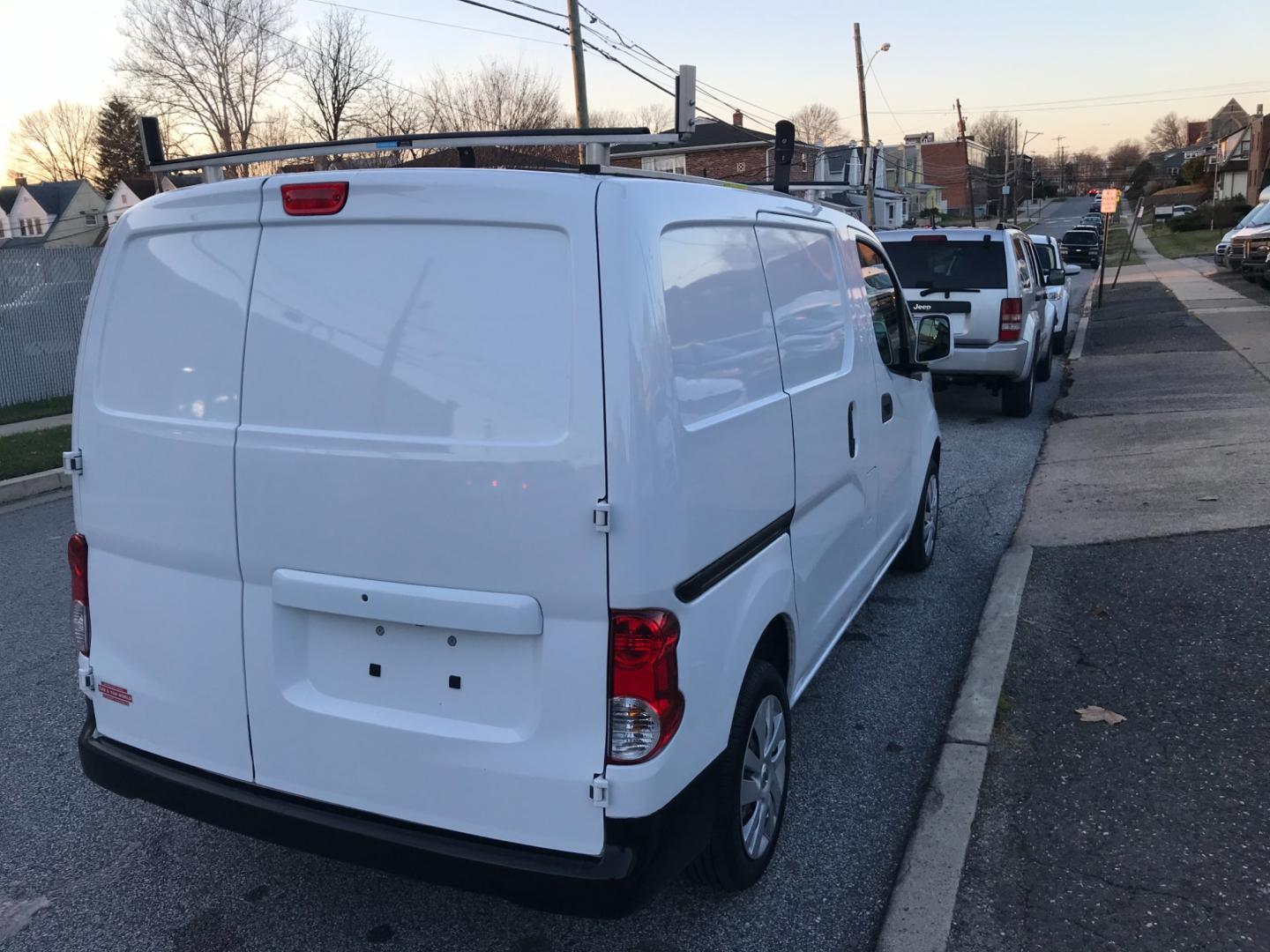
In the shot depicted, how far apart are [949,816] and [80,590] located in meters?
2.88

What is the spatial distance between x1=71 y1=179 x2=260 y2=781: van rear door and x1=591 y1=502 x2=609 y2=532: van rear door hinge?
102cm

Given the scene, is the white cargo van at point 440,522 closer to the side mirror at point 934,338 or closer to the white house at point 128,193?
the side mirror at point 934,338

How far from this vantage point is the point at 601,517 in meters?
2.34

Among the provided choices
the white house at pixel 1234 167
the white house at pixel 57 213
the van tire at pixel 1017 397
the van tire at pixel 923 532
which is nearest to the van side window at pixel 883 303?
the van tire at pixel 923 532

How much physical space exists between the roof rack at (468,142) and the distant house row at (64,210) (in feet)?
209

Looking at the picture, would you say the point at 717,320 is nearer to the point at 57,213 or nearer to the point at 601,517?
the point at 601,517

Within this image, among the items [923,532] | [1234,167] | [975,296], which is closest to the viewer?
[923,532]

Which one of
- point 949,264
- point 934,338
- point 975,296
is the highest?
point 949,264

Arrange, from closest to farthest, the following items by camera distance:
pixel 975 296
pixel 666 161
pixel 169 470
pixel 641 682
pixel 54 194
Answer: pixel 641 682
pixel 169 470
pixel 975 296
pixel 666 161
pixel 54 194

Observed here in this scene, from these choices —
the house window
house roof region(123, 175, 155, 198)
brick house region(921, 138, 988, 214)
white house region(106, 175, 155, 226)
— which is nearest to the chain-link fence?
the house window

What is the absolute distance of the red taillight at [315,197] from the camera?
8.38 feet

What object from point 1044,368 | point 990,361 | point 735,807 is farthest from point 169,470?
point 1044,368

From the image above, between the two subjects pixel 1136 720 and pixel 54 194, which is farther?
pixel 54 194

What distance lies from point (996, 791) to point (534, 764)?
2.00 meters
